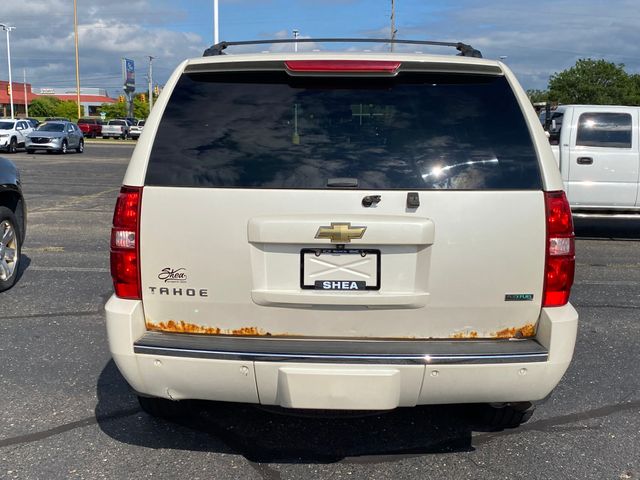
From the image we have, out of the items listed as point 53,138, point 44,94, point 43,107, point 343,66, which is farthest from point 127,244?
point 44,94

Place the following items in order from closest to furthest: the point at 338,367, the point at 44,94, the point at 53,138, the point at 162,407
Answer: the point at 338,367, the point at 162,407, the point at 53,138, the point at 44,94

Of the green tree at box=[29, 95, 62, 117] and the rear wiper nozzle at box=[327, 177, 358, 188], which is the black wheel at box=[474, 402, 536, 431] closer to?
the rear wiper nozzle at box=[327, 177, 358, 188]

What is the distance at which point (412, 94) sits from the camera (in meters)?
3.16

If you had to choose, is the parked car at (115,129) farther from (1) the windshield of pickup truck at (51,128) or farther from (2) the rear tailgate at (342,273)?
(2) the rear tailgate at (342,273)

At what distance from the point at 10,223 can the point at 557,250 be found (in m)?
5.71

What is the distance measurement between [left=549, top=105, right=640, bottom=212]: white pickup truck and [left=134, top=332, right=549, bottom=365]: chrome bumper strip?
769 cm

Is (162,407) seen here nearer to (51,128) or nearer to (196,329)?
(196,329)

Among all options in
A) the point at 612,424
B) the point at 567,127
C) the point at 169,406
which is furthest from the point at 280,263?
the point at 567,127

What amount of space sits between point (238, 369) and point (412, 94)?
1.51 metres

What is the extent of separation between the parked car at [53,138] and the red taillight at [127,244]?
32101mm

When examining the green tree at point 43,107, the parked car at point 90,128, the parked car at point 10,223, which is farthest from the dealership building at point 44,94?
the parked car at point 10,223

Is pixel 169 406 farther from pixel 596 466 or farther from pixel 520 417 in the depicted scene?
pixel 596 466

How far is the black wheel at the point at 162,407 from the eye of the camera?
3678 mm

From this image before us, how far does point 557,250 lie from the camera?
3049mm
